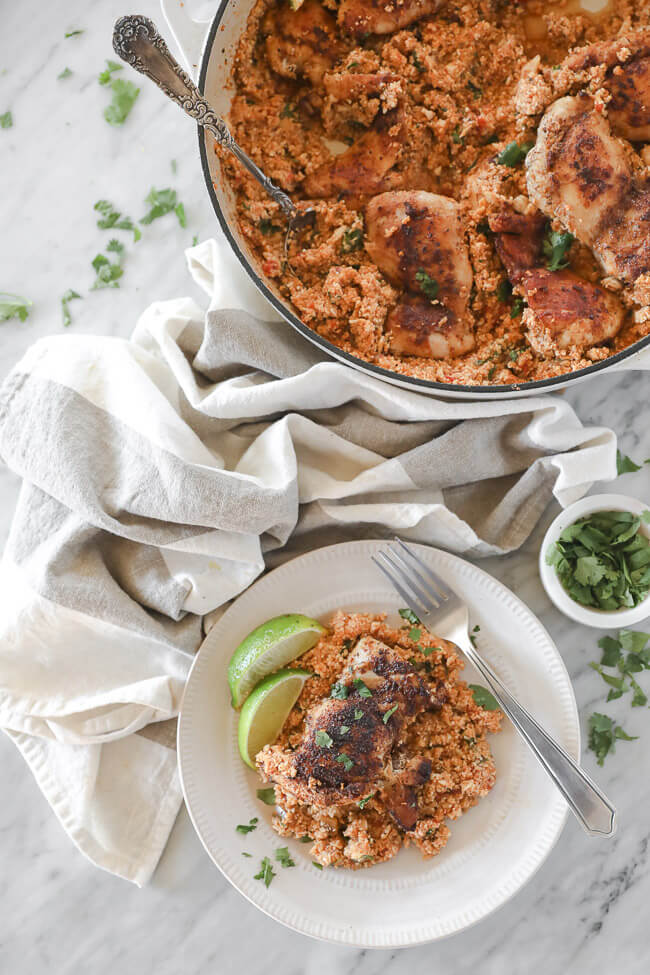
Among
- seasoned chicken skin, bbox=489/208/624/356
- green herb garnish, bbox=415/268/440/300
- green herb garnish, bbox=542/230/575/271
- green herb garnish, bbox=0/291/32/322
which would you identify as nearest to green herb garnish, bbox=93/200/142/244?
green herb garnish, bbox=0/291/32/322

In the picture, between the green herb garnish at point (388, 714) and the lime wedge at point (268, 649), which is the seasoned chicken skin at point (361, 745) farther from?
the lime wedge at point (268, 649)

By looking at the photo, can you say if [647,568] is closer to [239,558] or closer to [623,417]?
[623,417]

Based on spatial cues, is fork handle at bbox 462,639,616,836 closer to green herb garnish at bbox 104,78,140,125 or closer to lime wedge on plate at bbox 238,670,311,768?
lime wedge on plate at bbox 238,670,311,768

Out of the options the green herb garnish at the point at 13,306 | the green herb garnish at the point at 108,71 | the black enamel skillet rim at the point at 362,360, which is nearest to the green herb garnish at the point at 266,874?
the black enamel skillet rim at the point at 362,360

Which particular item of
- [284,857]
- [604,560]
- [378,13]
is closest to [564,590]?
[604,560]

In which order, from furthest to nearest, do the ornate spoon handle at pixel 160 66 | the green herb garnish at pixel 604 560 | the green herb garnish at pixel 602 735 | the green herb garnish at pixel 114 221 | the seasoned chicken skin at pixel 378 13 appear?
the green herb garnish at pixel 114 221, the green herb garnish at pixel 602 735, the green herb garnish at pixel 604 560, the seasoned chicken skin at pixel 378 13, the ornate spoon handle at pixel 160 66

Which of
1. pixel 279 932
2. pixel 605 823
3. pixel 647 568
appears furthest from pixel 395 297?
pixel 279 932
